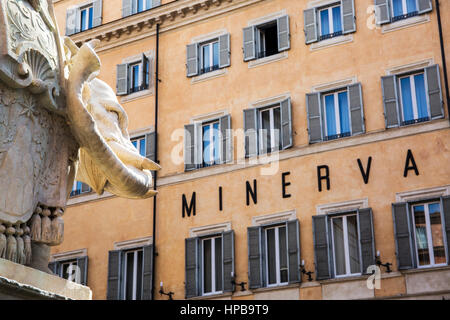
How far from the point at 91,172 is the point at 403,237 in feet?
51.8

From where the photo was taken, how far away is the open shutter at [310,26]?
23.5m

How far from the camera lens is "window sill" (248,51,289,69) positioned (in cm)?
2388

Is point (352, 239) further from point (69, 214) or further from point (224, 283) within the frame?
point (69, 214)

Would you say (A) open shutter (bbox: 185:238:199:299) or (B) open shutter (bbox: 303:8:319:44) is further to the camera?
(B) open shutter (bbox: 303:8:319:44)

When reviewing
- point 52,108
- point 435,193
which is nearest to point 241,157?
point 435,193

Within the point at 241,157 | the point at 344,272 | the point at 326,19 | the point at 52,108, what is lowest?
the point at 52,108

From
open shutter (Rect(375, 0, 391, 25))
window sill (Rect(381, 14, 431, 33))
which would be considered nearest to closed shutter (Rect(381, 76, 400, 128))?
window sill (Rect(381, 14, 431, 33))

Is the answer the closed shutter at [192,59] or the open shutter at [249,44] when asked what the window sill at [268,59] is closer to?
the open shutter at [249,44]

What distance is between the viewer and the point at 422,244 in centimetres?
1992

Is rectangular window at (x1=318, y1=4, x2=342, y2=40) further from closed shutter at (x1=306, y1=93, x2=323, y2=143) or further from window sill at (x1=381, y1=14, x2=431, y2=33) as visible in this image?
closed shutter at (x1=306, y1=93, x2=323, y2=143)

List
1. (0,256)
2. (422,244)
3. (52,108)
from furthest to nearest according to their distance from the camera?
1. (422,244)
2. (52,108)
3. (0,256)

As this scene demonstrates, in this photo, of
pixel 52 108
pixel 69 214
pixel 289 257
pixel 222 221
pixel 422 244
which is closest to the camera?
pixel 52 108

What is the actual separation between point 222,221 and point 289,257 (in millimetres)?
2522

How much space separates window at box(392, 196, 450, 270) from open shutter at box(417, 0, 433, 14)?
5109 mm
